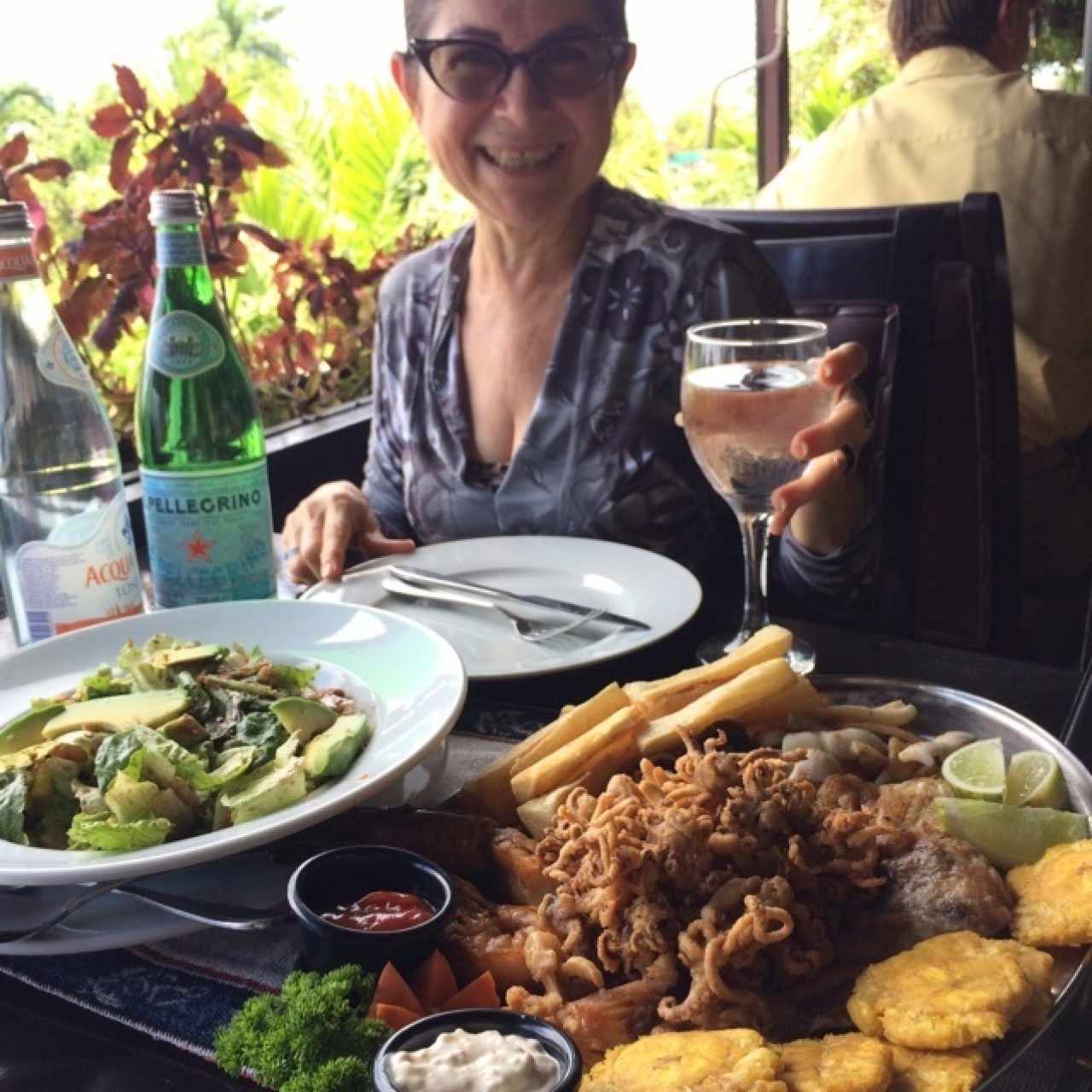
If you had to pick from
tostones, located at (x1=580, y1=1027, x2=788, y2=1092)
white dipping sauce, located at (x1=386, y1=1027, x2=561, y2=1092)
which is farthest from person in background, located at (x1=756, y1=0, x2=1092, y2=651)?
white dipping sauce, located at (x1=386, y1=1027, x2=561, y2=1092)

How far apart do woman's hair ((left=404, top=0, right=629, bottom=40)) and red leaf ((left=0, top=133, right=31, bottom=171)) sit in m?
0.95

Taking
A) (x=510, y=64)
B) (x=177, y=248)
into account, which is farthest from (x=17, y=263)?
(x=510, y=64)

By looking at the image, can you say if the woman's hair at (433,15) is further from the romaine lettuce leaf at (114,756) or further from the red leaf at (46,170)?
the romaine lettuce leaf at (114,756)

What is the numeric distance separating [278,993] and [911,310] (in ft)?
6.20

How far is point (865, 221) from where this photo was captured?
235 cm

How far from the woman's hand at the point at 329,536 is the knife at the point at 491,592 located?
9 cm

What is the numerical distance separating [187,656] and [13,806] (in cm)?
27

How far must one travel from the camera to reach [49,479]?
1534mm

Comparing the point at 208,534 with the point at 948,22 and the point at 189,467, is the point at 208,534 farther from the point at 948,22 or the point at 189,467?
the point at 948,22

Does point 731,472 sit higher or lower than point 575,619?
higher

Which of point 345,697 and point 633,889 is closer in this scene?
point 633,889

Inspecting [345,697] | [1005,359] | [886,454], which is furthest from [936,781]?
[1005,359]

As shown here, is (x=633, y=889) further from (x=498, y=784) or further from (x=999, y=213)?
(x=999, y=213)

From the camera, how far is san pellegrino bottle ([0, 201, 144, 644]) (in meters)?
1.40
